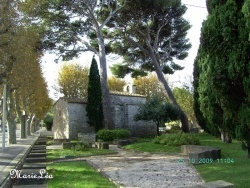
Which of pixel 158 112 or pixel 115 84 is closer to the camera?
pixel 158 112

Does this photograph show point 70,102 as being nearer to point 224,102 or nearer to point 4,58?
point 4,58

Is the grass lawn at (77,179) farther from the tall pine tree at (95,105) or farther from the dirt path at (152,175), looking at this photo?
the tall pine tree at (95,105)

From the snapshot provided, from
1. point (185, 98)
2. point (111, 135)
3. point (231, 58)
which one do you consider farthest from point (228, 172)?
point (185, 98)

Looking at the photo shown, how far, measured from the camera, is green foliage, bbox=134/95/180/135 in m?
26.3

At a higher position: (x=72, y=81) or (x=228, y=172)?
(x=72, y=81)

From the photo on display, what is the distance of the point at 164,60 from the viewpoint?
31.4 metres

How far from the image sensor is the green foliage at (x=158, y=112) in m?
26.3

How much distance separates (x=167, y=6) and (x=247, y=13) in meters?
20.3

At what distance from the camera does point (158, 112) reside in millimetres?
26156

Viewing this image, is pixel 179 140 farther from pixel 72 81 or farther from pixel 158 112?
pixel 72 81

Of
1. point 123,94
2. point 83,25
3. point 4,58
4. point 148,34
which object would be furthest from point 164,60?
point 4,58

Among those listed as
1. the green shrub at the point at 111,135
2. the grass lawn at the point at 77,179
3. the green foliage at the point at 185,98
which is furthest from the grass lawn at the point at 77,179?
the green foliage at the point at 185,98

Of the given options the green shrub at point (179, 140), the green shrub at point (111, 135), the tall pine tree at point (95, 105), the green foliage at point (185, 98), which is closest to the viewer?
the green shrub at point (179, 140)

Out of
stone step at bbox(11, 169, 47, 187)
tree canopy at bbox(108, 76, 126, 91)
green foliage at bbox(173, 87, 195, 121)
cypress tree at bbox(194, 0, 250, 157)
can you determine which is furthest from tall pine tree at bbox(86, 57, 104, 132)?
tree canopy at bbox(108, 76, 126, 91)
